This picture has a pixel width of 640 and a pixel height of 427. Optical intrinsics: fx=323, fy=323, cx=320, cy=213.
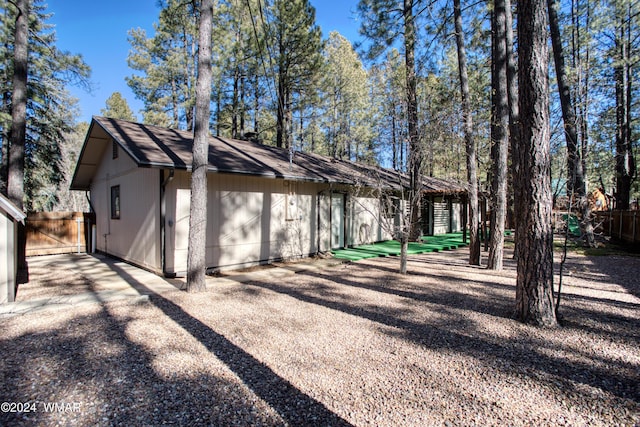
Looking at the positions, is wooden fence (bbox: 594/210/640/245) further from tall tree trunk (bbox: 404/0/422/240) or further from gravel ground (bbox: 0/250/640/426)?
gravel ground (bbox: 0/250/640/426)

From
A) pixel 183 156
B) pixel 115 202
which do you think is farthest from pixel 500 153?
pixel 115 202

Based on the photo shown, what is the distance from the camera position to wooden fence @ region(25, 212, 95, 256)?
33.5ft

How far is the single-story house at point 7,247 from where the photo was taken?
4445mm

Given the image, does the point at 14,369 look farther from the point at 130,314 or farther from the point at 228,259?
the point at 228,259

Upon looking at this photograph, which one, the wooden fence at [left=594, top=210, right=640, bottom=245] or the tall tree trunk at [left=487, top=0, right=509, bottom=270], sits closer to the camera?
the tall tree trunk at [left=487, top=0, right=509, bottom=270]

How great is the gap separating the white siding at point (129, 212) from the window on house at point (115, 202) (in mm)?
127

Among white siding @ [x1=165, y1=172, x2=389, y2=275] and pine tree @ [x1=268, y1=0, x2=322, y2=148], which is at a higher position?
pine tree @ [x1=268, y1=0, x2=322, y2=148]

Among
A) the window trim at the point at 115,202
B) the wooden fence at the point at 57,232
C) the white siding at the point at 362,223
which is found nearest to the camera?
the window trim at the point at 115,202

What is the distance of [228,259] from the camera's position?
25.0 ft

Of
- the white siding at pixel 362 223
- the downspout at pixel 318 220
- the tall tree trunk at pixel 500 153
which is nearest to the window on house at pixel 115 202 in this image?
the downspout at pixel 318 220

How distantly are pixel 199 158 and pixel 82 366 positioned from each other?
11.3 ft

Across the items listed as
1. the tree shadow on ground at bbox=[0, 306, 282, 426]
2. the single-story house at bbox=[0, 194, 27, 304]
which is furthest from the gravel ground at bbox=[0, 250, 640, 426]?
the single-story house at bbox=[0, 194, 27, 304]

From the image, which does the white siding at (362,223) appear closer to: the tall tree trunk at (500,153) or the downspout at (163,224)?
the tall tree trunk at (500,153)

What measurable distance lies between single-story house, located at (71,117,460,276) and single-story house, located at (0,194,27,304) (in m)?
1.93
